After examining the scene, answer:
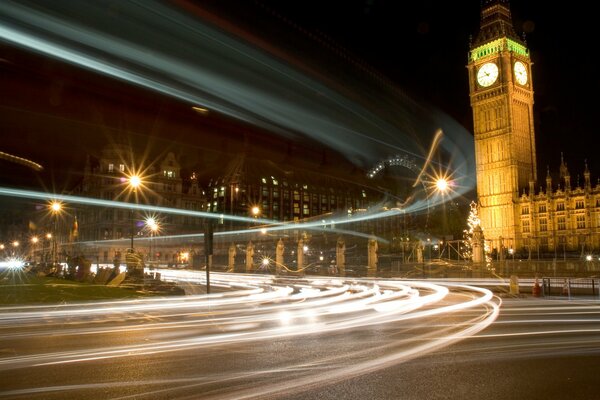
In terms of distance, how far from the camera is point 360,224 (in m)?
132

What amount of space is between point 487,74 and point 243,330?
303 ft

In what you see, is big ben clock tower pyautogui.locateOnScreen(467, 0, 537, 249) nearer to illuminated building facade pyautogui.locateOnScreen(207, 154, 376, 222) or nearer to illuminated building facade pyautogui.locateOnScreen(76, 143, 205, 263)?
illuminated building facade pyautogui.locateOnScreen(207, 154, 376, 222)

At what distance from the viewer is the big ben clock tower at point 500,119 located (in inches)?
3600

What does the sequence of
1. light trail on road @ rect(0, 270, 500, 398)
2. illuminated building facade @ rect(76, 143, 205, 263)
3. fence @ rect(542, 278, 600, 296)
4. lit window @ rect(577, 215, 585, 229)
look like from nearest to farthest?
light trail on road @ rect(0, 270, 500, 398)
fence @ rect(542, 278, 600, 296)
lit window @ rect(577, 215, 585, 229)
illuminated building facade @ rect(76, 143, 205, 263)

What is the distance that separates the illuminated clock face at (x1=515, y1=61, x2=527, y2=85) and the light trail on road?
268 feet

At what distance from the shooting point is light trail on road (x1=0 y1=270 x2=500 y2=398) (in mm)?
8469

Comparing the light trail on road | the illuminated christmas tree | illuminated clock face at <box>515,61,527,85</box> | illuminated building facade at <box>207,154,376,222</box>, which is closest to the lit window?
the illuminated christmas tree

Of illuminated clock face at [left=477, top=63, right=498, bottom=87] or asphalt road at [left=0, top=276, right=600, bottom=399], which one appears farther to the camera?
illuminated clock face at [left=477, top=63, right=498, bottom=87]

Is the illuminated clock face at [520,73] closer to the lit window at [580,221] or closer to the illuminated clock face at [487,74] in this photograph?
the illuminated clock face at [487,74]

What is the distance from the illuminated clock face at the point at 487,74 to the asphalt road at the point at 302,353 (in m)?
83.1

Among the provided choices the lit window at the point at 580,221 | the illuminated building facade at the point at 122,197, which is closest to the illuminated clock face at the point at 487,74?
the lit window at the point at 580,221

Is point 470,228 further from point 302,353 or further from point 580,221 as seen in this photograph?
point 302,353

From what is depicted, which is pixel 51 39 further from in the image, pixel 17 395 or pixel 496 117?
pixel 496 117

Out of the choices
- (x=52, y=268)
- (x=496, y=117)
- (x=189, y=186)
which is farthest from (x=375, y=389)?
(x=189, y=186)
